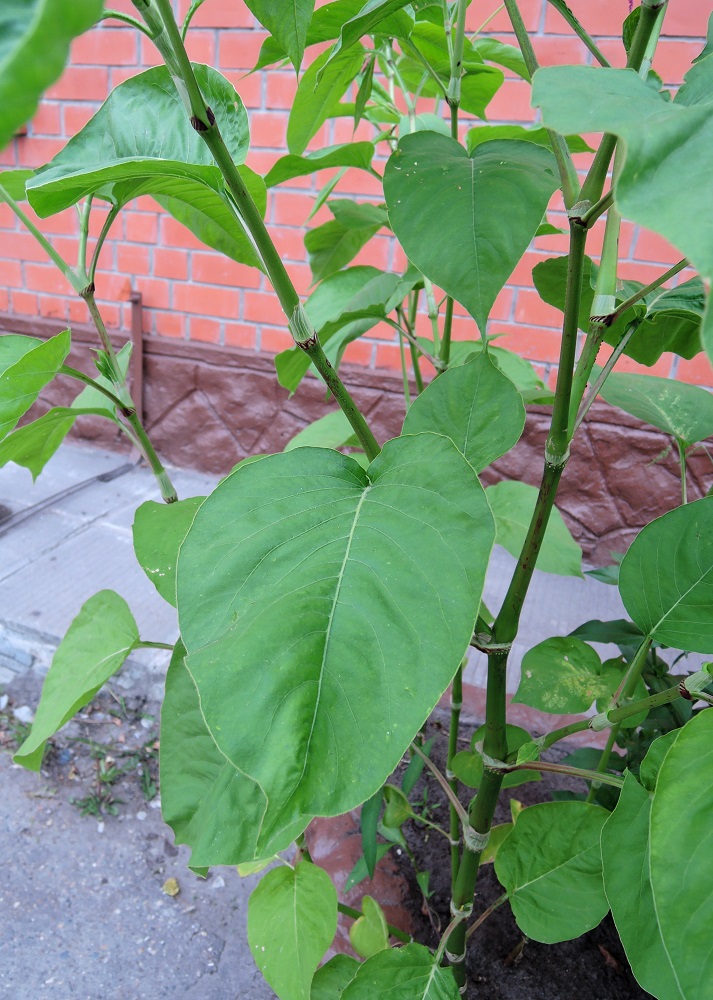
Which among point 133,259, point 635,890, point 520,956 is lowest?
point 520,956

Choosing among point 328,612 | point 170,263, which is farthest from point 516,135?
point 170,263

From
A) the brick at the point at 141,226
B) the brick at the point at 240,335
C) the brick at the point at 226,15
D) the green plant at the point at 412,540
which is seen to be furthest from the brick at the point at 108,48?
the green plant at the point at 412,540

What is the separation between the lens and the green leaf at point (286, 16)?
14.6 inches

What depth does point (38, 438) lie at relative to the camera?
575 millimetres

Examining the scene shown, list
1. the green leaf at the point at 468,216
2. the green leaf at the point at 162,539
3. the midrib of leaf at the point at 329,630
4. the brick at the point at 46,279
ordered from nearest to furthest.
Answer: the midrib of leaf at the point at 329,630 → the green leaf at the point at 468,216 → the green leaf at the point at 162,539 → the brick at the point at 46,279

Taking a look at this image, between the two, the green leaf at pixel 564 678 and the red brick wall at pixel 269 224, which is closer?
the green leaf at pixel 564 678

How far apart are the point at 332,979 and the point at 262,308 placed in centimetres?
163

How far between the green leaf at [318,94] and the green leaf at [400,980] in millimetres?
710

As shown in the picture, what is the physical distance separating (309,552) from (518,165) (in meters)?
0.27

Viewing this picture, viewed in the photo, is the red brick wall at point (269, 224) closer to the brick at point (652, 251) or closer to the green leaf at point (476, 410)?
the brick at point (652, 251)

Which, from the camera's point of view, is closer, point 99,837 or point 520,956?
point 520,956

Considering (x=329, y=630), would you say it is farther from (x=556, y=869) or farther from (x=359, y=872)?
(x=359, y=872)

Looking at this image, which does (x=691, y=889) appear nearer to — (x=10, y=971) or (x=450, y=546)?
(x=450, y=546)

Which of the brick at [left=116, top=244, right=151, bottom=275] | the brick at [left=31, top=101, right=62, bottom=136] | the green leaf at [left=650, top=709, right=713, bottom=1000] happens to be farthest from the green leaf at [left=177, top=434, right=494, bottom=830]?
the brick at [left=31, top=101, right=62, bottom=136]
